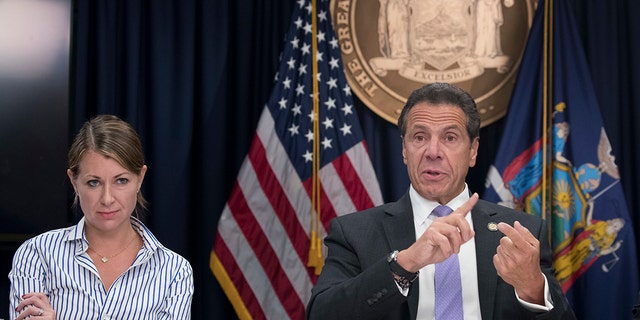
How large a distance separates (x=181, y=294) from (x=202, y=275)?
200cm

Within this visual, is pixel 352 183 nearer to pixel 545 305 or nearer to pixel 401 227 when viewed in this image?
pixel 401 227

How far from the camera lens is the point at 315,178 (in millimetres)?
4406

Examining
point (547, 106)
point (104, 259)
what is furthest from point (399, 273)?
point (547, 106)

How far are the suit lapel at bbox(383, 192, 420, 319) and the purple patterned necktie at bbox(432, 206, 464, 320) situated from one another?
2.5 inches

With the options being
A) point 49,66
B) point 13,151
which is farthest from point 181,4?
point 13,151

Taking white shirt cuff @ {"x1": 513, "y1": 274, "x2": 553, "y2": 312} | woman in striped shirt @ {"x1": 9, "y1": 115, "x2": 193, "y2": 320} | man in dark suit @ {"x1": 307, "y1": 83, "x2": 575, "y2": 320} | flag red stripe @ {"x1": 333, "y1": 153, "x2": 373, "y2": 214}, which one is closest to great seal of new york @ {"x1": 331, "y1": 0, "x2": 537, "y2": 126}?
flag red stripe @ {"x1": 333, "y1": 153, "x2": 373, "y2": 214}

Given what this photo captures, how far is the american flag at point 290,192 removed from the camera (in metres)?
4.40

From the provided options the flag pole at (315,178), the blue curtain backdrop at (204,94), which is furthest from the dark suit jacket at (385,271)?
the blue curtain backdrop at (204,94)

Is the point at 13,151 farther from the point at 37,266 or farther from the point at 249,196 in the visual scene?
the point at 37,266

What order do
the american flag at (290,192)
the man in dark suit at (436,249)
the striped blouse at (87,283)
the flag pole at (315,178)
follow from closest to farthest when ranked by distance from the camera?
the man in dark suit at (436,249), the striped blouse at (87,283), the flag pole at (315,178), the american flag at (290,192)

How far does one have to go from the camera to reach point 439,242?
216cm

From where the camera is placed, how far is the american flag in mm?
4402

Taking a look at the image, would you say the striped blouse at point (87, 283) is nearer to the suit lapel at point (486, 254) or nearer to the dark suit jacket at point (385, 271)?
the dark suit jacket at point (385, 271)

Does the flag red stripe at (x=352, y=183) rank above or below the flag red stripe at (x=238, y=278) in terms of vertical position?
above
